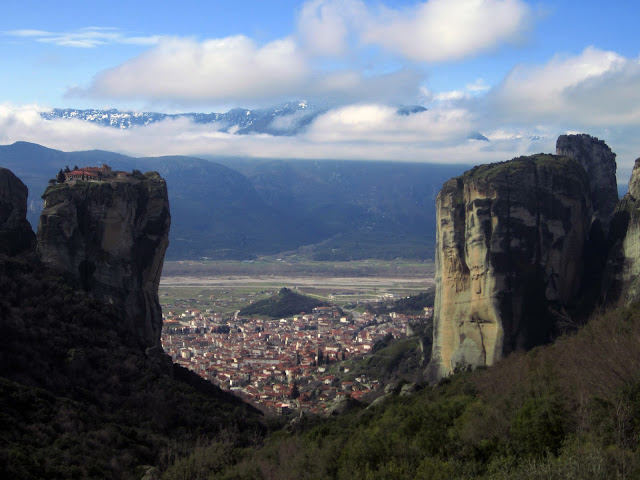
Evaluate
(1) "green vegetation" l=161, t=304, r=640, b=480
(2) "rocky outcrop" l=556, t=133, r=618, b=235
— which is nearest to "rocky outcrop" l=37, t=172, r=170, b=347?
(1) "green vegetation" l=161, t=304, r=640, b=480

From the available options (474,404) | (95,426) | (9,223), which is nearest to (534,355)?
(474,404)

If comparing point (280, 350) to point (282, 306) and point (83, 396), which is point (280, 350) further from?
point (83, 396)

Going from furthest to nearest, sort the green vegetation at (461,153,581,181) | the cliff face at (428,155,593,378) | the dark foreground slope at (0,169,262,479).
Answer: the green vegetation at (461,153,581,181), the cliff face at (428,155,593,378), the dark foreground slope at (0,169,262,479)

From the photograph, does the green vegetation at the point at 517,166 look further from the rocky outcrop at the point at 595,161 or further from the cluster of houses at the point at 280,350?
the cluster of houses at the point at 280,350

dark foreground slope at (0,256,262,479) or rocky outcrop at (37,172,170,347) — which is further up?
rocky outcrop at (37,172,170,347)

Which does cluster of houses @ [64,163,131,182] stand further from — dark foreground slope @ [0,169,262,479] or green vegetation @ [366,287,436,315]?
green vegetation @ [366,287,436,315]

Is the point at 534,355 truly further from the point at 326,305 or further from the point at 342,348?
the point at 326,305

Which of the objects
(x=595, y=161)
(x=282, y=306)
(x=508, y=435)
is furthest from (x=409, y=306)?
(x=508, y=435)
